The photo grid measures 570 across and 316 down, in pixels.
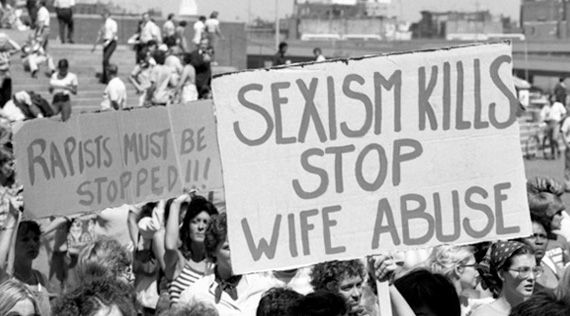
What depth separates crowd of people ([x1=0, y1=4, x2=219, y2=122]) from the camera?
59.0ft

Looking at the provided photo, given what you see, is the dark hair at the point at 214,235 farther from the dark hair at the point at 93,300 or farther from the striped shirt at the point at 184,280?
the dark hair at the point at 93,300

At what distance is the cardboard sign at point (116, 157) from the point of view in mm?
7887

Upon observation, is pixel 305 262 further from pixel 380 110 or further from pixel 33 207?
pixel 33 207

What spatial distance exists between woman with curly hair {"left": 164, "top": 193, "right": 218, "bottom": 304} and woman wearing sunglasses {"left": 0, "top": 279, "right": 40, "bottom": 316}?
1919mm

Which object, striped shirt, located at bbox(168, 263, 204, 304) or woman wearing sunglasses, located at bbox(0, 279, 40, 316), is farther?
striped shirt, located at bbox(168, 263, 204, 304)

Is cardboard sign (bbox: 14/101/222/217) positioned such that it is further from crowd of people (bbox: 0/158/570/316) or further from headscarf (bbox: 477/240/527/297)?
headscarf (bbox: 477/240/527/297)

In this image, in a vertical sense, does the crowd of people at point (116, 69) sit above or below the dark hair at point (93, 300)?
below

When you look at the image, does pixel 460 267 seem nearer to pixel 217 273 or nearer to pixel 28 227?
pixel 217 273

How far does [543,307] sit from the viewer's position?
4.20m

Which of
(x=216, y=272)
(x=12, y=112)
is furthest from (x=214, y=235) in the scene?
(x=12, y=112)

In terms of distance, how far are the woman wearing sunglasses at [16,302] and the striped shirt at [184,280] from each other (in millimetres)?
1802

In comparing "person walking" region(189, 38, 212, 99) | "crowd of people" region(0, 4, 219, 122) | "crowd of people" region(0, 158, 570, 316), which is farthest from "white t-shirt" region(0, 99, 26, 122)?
"crowd of people" region(0, 158, 570, 316)

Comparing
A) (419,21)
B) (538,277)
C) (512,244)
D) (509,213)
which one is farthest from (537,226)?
(419,21)

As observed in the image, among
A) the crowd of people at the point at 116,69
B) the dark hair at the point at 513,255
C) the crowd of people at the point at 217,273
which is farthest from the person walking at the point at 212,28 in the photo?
the dark hair at the point at 513,255
